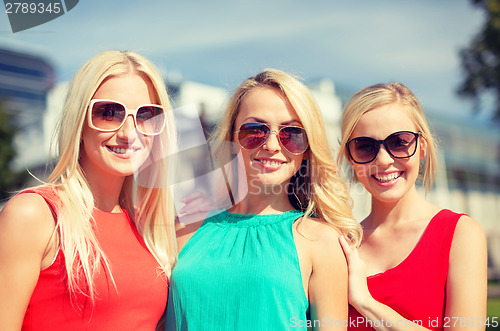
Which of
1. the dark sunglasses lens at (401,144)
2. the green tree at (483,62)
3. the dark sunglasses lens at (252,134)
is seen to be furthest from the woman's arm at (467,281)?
the green tree at (483,62)

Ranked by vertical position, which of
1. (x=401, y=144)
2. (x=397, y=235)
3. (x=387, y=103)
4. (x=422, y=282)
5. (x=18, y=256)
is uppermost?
(x=387, y=103)

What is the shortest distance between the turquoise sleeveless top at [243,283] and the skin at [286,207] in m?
0.08

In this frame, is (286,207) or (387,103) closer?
(387,103)

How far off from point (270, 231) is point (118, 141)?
1109 millimetres

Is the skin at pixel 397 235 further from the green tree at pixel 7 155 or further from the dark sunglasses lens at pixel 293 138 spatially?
the green tree at pixel 7 155

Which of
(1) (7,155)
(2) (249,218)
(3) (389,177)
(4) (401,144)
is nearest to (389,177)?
(3) (389,177)

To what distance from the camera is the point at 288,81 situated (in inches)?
119

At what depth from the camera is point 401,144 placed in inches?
118

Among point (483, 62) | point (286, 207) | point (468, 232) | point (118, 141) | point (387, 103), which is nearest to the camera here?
point (468, 232)

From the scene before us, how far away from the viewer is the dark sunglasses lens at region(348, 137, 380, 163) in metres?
3.04

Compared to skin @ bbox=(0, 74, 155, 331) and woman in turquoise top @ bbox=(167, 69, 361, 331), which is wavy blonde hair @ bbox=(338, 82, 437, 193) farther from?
skin @ bbox=(0, 74, 155, 331)

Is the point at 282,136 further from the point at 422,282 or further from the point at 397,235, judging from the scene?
the point at 422,282

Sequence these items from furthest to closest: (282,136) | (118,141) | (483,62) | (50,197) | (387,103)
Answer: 1. (483,62)
2. (387,103)
3. (282,136)
4. (118,141)
5. (50,197)

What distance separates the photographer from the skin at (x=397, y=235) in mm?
2645
